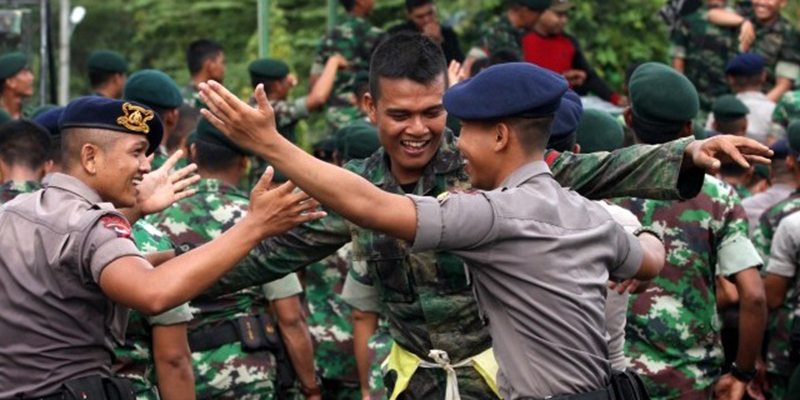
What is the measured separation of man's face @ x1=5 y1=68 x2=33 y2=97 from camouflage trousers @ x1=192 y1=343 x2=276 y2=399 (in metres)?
4.53

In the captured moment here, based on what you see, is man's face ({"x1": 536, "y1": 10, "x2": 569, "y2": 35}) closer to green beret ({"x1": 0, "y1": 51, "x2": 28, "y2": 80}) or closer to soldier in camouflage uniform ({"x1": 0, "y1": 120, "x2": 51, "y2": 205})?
green beret ({"x1": 0, "y1": 51, "x2": 28, "y2": 80})

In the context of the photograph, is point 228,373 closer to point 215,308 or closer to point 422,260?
point 215,308

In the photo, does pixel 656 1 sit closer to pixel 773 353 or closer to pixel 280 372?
pixel 773 353

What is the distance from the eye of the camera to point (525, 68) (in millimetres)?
5074

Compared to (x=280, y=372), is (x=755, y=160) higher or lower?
higher

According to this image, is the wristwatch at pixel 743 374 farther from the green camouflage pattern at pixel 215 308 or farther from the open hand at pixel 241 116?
the open hand at pixel 241 116

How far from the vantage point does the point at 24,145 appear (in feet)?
26.6

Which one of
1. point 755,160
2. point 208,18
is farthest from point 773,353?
point 208,18

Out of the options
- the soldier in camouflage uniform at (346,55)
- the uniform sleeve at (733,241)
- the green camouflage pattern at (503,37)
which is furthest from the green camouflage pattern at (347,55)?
the uniform sleeve at (733,241)

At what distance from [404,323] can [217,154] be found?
229 centimetres

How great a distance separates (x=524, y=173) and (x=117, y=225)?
1.38 meters

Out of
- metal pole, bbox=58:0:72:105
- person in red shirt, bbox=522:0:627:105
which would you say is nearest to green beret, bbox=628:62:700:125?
person in red shirt, bbox=522:0:627:105

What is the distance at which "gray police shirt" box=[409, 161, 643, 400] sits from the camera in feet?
15.5

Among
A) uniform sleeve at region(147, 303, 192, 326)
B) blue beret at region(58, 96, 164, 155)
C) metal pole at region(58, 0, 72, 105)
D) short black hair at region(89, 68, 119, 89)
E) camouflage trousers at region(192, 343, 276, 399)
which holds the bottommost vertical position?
metal pole at region(58, 0, 72, 105)
